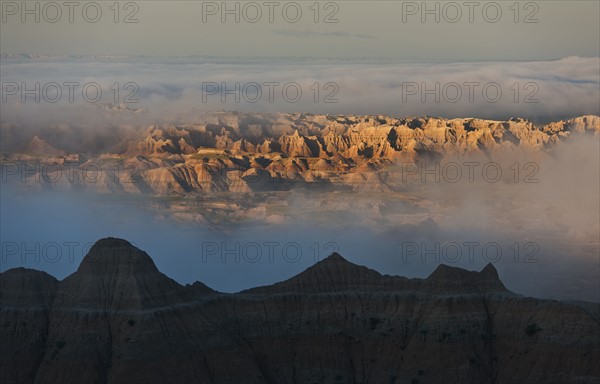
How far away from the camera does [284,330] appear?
512 feet

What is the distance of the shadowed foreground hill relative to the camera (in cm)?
14625

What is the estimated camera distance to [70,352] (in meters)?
147

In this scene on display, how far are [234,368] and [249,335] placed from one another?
22.0ft

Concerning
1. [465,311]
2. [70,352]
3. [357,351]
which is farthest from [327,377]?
[70,352]

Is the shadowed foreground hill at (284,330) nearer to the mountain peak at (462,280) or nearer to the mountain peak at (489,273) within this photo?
the mountain peak at (462,280)

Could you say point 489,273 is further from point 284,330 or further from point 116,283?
point 116,283

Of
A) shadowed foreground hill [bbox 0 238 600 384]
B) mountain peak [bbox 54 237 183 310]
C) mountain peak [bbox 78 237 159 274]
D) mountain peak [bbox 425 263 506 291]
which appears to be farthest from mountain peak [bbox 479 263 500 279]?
mountain peak [bbox 78 237 159 274]

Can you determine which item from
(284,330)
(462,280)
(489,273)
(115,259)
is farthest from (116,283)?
(489,273)

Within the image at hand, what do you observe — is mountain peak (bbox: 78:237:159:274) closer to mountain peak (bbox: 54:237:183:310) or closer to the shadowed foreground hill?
mountain peak (bbox: 54:237:183:310)

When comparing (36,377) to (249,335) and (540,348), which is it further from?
(540,348)

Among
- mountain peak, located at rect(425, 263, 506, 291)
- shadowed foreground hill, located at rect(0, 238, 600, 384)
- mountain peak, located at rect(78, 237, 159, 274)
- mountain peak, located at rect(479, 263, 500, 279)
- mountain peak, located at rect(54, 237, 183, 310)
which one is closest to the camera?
shadowed foreground hill, located at rect(0, 238, 600, 384)

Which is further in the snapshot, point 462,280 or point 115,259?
point 462,280

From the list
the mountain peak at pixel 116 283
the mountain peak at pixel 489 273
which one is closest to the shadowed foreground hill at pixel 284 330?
the mountain peak at pixel 116 283

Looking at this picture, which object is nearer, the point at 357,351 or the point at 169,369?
the point at 169,369
